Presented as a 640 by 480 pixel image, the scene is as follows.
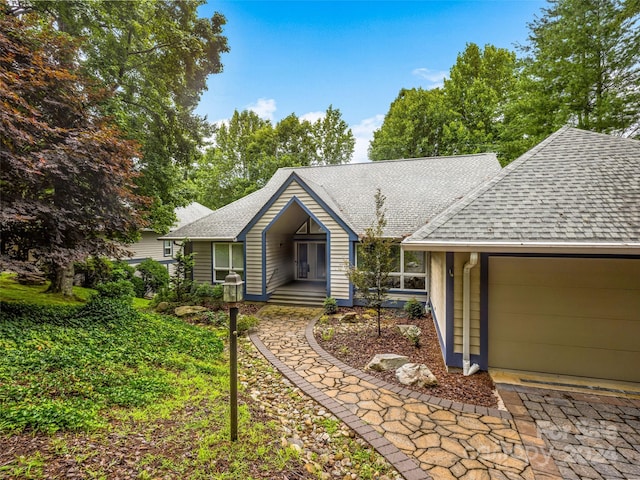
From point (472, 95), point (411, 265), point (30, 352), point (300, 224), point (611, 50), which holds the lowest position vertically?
point (30, 352)

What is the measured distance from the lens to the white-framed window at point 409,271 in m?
11.1

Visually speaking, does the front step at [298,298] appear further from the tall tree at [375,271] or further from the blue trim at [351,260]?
the tall tree at [375,271]

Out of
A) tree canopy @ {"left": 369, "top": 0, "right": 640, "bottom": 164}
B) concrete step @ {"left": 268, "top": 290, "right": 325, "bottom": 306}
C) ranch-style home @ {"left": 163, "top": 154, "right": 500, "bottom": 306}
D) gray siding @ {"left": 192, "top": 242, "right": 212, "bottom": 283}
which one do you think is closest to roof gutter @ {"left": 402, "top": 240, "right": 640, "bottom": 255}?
ranch-style home @ {"left": 163, "top": 154, "right": 500, "bottom": 306}

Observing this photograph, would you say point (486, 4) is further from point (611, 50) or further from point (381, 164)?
point (381, 164)

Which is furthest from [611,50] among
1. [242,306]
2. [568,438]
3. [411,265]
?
[242,306]

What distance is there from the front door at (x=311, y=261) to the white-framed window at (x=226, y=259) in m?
2.97

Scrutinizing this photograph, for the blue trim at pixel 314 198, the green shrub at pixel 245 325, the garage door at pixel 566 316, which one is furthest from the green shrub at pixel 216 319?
the garage door at pixel 566 316

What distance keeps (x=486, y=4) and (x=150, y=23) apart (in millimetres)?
12563

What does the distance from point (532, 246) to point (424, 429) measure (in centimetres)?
323

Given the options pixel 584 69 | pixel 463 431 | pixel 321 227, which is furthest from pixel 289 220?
pixel 584 69

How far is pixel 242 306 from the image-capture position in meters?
11.4

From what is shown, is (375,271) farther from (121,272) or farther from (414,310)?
(121,272)

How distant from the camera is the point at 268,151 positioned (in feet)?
97.5

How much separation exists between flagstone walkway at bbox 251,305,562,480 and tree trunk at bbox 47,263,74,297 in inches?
298
